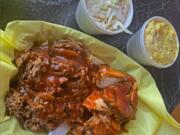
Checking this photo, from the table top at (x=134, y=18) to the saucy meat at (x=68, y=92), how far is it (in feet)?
0.28

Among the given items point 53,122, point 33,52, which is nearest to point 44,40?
point 33,52

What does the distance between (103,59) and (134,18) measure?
145 millimetres

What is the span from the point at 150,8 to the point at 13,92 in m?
0.39

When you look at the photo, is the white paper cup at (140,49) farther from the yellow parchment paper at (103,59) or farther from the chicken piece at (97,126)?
the chicken piece at (97,126)

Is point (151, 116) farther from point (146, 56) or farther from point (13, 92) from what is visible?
point (13, 92)

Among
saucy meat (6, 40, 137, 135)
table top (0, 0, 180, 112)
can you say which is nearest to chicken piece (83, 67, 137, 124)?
saucy meat (6, 40, 137, 135)

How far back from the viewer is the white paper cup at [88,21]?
0.88 meters

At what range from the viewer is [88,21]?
0.88 metres

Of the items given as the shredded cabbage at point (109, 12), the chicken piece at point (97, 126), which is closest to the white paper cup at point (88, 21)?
the shredded cabbage at point (109, 12)

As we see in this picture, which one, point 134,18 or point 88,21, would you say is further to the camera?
point 134,18

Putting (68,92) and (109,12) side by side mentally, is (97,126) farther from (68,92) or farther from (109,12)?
(109,12)

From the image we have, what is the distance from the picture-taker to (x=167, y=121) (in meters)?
0.91

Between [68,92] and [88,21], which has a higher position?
[88,21]

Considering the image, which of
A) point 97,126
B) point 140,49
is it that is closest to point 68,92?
point 97,126
